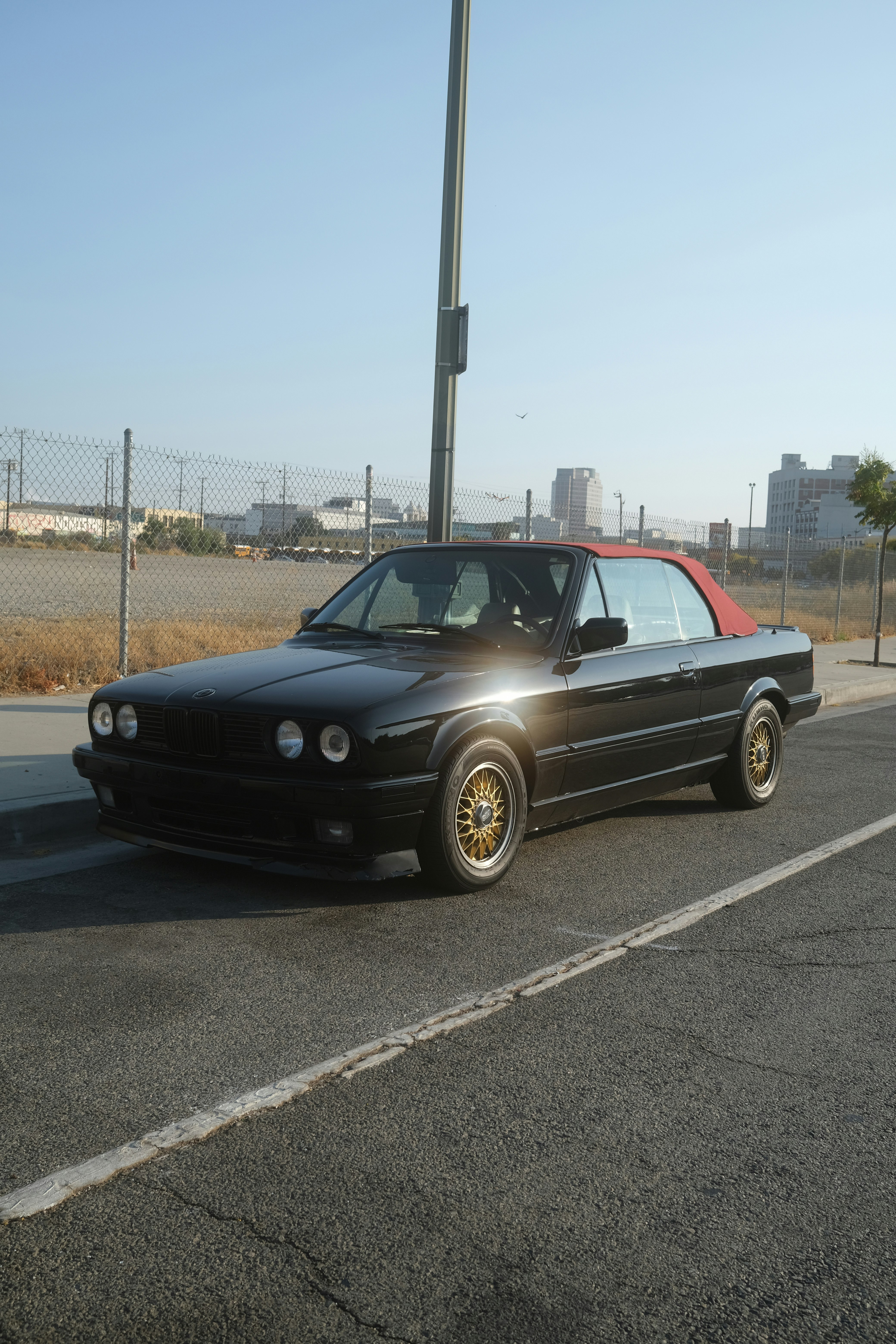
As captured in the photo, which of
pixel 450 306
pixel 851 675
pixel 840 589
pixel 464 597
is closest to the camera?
pixel 464 597

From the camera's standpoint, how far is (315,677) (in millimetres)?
4867

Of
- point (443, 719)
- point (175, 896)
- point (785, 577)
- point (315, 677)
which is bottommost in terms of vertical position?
point (175, 896)

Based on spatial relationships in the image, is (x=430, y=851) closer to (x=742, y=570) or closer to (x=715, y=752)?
(x=715, y=752)

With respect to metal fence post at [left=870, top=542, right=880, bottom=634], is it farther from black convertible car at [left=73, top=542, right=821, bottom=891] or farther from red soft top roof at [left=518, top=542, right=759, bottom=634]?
black convertible car at [left=73, top=542, right=821, bottom=891]

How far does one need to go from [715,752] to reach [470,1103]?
12.9 ft

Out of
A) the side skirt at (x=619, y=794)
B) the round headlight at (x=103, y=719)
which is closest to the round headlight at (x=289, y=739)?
the round headlight at (x=103, y=719)

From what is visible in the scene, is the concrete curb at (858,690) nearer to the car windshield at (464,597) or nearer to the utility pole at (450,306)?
the utility pole at (450,306)

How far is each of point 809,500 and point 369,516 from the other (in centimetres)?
15873

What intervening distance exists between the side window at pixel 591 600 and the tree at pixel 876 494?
43.0 feet

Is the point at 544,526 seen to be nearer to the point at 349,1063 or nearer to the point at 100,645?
the point at 100,645

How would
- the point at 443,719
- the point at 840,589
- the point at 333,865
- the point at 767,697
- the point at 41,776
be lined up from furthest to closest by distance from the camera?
the point at 840,589 < the point at 767,697 < the point at 41,776 < the point at 443,719 < the point at 333,865

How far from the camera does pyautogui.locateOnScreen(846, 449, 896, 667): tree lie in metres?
17.9

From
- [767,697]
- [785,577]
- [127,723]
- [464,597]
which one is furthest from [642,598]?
[785,577]

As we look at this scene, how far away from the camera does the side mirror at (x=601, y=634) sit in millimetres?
5441
